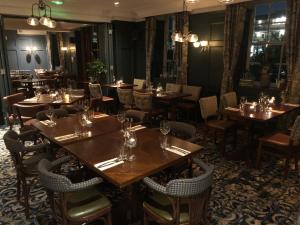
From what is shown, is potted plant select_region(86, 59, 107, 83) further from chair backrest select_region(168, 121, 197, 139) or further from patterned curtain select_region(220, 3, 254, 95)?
chair backrest select_region(168, 121, 197, 139)

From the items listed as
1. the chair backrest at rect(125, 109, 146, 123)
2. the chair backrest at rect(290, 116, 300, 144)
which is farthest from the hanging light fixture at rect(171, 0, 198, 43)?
the chair backrest at rect(290, 116, 300, 144)

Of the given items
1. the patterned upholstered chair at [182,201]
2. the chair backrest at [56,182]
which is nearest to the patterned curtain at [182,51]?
the patterned upholstered chair at [182,201]

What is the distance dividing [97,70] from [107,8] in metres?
1.98

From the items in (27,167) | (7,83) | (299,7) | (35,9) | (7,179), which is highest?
(35,9)

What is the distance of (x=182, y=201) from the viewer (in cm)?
214

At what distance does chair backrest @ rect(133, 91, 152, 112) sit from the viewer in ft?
18.1

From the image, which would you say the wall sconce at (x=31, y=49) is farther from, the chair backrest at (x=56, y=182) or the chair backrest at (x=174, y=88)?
the chair backrest at (x=56, y=182)

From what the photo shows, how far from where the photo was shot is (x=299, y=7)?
481 centimetres

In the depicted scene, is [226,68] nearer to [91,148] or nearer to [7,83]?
[91,148]

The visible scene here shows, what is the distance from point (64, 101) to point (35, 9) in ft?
11.1

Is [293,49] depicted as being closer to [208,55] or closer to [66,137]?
[208,55]

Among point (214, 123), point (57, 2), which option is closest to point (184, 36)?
point (214, 123)

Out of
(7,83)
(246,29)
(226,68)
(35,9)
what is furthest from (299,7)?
(7,83)

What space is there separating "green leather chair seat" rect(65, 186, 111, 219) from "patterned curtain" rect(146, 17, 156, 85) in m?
5.85
